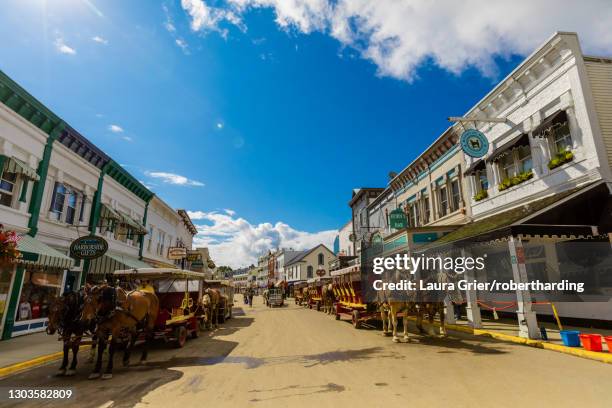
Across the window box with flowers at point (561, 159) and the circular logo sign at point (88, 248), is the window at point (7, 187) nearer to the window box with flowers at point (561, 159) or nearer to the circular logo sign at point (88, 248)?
the circular logo sign at point (88, 248)

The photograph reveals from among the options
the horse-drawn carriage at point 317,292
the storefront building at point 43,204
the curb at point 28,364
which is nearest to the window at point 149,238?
the storefront building at point 43,204

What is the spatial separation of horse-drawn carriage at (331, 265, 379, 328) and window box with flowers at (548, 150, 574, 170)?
9.16 m

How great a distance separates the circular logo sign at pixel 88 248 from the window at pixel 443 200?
18.9 m

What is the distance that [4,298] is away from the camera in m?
12.5

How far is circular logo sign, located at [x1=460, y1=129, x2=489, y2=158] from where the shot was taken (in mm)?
15320

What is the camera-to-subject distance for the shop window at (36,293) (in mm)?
13586

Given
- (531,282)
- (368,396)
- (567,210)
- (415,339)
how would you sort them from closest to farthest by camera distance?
1. (368,396)
2. (567,210)
3. (415,339)
4. (531,282)

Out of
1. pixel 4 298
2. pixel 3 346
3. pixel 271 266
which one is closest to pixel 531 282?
pixel 3 346

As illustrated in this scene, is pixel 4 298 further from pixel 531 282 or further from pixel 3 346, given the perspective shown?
pixel 531 282

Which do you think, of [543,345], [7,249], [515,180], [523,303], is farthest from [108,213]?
[515,180]

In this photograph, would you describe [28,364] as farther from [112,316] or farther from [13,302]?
[13,302]

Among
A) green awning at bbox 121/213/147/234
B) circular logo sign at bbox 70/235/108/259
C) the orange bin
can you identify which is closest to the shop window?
circular logo sign at bbox 70/235/108/259

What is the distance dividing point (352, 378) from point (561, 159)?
11401 millimetres

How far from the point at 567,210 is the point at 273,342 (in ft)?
36.6
